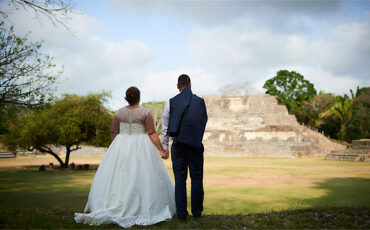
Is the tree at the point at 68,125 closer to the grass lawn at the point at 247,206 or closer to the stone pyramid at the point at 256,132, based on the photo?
the grass lawn at the point at 247,206

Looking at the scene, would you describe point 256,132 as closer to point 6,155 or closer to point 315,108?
point 315,108

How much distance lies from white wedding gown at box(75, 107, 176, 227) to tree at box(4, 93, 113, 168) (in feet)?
36.3

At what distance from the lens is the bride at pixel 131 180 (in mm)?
4301

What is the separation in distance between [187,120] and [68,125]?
1191cm

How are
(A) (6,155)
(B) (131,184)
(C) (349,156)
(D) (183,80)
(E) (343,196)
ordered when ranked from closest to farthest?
(B) (131,184), (D) (183,80), (E) (343,196), (C) (349,156), (A) (6,155)

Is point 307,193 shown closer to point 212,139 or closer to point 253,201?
point 253,201

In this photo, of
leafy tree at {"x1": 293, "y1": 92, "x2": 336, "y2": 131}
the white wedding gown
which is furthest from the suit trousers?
leafy tree at {"x1": 293, "y1": 92, "x2": 336, "y2": 131}

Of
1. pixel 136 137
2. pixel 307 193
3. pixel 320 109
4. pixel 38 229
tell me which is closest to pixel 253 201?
pixel 307 193

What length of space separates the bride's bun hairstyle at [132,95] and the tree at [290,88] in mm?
49046

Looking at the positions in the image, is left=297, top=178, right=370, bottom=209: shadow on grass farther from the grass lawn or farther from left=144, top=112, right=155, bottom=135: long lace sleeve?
left=144, top=112, right=155, bottom=135: long lace sleeve

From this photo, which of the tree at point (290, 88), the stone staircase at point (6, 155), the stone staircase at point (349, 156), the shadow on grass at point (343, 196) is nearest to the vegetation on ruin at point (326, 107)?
the tree at point (290, 88)

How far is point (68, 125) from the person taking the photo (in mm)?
14961

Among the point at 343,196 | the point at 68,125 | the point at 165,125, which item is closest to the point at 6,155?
the point at 68,125

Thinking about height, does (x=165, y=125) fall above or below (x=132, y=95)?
below
